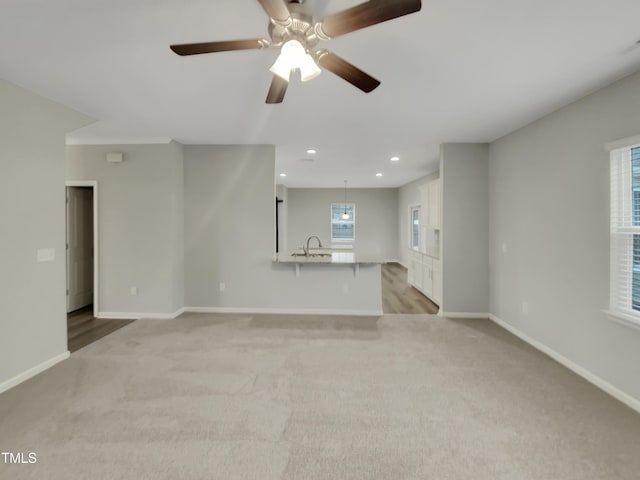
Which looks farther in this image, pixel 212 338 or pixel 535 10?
pixel 212 338

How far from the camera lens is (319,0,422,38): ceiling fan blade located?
1.32 m

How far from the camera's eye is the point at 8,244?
2.64 meters

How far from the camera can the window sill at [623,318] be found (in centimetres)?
237

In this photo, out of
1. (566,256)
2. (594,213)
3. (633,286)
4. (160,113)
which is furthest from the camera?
(160,113)

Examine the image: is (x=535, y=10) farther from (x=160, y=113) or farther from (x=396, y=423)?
(x=160, y=113)

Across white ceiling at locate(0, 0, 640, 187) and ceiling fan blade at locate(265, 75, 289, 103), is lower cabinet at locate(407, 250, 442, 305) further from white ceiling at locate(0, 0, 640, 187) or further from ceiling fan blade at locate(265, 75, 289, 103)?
ceiling fan blade at locate(265, 75, 289, 103)

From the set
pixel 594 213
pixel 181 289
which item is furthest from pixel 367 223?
pixel 594 213

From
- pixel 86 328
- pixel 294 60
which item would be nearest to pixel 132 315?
pixel 86 328

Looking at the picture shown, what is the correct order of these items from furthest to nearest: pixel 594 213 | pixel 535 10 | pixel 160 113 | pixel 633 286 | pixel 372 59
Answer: pixel 160 113 < pixel 594 213 < pixel 633 286 < pixel 372 59 < pixel 535 10

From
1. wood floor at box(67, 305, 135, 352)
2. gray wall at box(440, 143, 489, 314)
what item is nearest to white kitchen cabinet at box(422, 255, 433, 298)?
gray wall at box(440, 143, 489, 314)

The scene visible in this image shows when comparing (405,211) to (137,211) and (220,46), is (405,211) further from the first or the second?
(220,46)

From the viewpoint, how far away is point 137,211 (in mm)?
4457

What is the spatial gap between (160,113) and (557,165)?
14.0ft

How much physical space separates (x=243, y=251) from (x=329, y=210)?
579 cm
